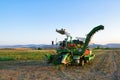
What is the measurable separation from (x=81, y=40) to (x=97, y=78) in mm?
9331

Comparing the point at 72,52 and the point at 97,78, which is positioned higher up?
the point at 72,52

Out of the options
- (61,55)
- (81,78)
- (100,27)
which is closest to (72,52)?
(61,55)

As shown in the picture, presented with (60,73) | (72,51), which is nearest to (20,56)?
(72,51)

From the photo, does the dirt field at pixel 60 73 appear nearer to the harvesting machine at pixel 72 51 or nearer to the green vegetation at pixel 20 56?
the harvesting machine at pixel 72 51

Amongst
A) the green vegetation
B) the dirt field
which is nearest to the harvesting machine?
the dirt field

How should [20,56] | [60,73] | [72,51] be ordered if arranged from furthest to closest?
[20,56], [72,51], [60,73]

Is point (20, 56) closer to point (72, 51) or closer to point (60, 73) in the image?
point (72, 51)

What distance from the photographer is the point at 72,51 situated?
23562mm

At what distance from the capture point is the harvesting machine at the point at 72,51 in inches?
902

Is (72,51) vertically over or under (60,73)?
over

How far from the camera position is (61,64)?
23.4 meters

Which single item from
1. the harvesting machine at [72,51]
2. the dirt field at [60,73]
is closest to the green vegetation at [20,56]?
the harvesting machine at [72,51]

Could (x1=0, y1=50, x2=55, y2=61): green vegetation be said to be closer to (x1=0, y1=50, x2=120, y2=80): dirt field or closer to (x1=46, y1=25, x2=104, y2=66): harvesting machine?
(x1=46, y1=25, x2=104, y2=66): harvesting machine

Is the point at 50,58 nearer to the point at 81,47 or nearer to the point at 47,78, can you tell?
the point at 81,47
